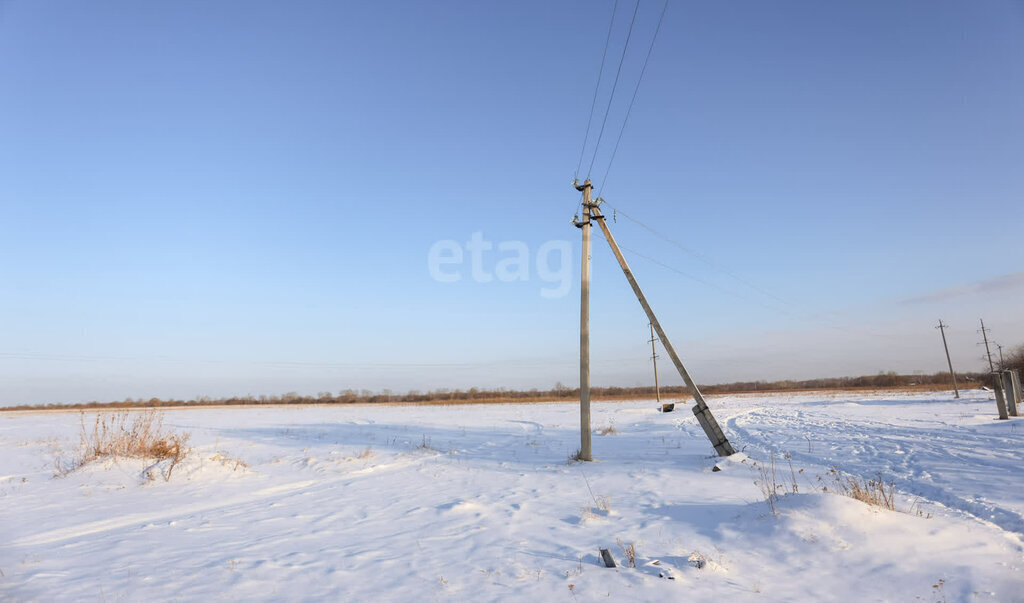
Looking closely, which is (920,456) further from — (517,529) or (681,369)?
(517,529)

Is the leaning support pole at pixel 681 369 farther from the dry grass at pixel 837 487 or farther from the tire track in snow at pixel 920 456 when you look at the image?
the tire track in snow at pixel 920 456

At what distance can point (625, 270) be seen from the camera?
12.7 m

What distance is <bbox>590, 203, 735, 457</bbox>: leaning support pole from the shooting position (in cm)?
1146

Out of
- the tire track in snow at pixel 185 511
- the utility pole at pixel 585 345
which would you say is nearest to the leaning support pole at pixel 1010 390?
the utility pole at pixel 585 345

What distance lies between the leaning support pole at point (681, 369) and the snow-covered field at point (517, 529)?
543 millimetres

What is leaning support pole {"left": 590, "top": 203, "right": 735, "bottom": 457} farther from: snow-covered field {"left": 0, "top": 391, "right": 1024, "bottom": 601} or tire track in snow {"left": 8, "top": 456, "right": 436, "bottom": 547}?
tire track in snow {"left": 8, "top": 456, "right": 436, "bottom": 547}

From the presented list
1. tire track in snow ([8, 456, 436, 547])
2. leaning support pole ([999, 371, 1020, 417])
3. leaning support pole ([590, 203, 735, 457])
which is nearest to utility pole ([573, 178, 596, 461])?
leaning support pole ([590, 203, 735, 457])

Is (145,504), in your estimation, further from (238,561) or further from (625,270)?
(625,270)

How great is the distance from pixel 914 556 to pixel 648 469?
20.7 feet

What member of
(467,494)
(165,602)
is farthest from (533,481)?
(165,602)

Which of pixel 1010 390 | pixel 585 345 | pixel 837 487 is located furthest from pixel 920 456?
pixel 1010 390

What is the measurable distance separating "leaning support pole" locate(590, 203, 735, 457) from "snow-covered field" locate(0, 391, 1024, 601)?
0.54m

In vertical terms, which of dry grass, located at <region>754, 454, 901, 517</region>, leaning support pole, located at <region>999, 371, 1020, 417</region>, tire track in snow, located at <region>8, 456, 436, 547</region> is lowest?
tire track in snow, located at <region>8, 456, 436, 547</region>

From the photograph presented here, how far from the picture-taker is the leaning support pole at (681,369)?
37.6 feet
